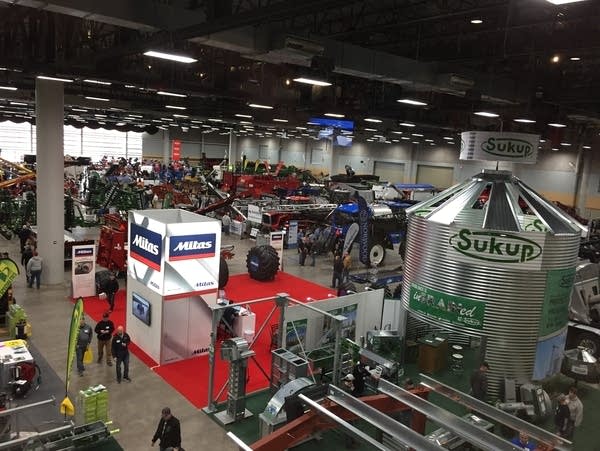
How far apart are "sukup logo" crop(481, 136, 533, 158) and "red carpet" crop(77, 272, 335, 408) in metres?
6.04

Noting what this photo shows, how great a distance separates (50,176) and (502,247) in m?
13.0

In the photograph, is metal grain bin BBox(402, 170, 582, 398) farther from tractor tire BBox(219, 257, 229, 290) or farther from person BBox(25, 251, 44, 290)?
person BBox(25, 251, 44, 290)

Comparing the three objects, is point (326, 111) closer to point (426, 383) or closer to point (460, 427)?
Answer: point (426, 383)

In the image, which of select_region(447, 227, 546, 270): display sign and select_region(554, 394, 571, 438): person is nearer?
select_region(554, 394, 571, 438): person

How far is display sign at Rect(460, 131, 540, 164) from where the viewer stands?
428 inches

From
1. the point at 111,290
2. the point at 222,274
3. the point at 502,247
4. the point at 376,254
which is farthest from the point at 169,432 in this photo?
the point at 376,254

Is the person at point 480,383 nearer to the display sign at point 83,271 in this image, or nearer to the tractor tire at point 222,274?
the tractor tire at point 222,274

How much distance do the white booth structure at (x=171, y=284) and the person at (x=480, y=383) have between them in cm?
587

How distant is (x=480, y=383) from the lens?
9258mm

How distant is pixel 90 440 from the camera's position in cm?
642

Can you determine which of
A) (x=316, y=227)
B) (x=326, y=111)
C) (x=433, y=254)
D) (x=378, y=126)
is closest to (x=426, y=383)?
(x=433, y=254)

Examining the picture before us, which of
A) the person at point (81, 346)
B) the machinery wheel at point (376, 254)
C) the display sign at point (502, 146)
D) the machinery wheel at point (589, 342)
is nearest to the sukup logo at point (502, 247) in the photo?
the display sign at point (502, 146)

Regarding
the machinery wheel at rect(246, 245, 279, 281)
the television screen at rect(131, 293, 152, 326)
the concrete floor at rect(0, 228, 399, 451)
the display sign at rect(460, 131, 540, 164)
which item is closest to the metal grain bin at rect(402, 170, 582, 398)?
the display sign at rect(460, 131, 540, 164)

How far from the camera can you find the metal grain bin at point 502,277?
9.95 meters
